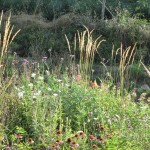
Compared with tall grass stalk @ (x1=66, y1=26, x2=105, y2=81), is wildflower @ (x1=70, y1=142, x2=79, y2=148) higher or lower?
lower

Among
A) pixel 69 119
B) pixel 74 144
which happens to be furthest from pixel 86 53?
pixel 74 144

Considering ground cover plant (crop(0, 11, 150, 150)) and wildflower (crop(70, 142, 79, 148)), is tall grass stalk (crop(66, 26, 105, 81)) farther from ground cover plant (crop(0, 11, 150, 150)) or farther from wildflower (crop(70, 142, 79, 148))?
wildflower (crop(70, 142, 79, 148))

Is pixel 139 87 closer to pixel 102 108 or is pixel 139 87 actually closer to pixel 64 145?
pixel 102 108

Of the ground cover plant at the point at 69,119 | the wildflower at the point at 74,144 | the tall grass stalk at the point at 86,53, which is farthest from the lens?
the tall grass stalk at the point at 86,53

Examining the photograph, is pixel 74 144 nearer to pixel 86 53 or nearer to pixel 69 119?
pixel 69 119

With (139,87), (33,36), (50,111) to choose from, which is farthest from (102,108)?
(33,36)

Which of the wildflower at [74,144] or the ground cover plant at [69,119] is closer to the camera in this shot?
the wildflower at [74,144]

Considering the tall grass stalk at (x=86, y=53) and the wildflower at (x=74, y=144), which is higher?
the tall grass stalk at (x=86, y=53)

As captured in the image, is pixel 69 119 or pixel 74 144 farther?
pixel 69 119

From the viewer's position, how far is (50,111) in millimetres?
4531

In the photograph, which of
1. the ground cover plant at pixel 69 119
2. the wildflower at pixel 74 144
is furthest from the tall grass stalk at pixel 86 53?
the wildflower at pixel 74 144

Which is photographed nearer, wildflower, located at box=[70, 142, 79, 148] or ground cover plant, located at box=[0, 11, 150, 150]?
wildflower, located at box=[70, 142, 79, 148]

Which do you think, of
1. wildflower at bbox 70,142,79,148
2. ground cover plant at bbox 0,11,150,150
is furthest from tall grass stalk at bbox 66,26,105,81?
wildflower at bbox 70,142,79,148

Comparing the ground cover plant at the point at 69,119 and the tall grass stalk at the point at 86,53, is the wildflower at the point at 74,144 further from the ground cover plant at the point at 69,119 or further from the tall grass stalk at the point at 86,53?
the tall grass stalk at the point at 86,53
